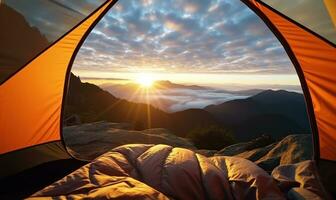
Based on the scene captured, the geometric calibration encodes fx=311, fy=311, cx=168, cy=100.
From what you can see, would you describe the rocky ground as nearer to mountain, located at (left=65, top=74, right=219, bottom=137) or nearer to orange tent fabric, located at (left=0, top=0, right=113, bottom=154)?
orange tent fabric, located at (left=0, top=0, right=113, bottom=154)

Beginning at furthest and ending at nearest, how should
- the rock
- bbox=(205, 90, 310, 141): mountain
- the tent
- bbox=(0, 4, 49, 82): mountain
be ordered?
bbox=(205, 90, 310, 141): mountain, the rock, the tent, bbox=(0, 4, 49, 82): mountain

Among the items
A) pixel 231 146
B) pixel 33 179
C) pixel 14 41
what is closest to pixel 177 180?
pixel 14 41

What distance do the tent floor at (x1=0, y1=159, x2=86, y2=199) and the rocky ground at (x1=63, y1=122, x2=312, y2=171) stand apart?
1.94ft

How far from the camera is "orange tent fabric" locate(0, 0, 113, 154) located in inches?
141

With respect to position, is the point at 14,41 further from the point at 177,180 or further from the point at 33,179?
the point at 177,180

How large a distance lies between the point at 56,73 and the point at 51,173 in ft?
4.73

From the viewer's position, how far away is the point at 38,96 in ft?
14.0

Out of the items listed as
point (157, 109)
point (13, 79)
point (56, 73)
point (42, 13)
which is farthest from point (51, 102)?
point (157, 109)

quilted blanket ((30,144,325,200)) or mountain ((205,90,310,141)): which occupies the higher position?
quilted blanket ((30,144,325,200))

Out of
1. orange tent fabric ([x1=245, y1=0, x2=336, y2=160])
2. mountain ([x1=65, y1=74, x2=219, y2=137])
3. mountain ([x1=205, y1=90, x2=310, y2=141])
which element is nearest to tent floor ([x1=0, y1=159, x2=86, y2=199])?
orange tent fabric ([x1=245, y1=0, x2=336, y2=160])

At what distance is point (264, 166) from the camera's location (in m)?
4.29

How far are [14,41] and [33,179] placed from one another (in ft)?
5.88

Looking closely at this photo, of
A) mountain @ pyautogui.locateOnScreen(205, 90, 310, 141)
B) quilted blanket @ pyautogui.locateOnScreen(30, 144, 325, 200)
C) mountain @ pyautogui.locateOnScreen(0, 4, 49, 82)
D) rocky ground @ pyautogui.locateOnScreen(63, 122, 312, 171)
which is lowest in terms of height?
mountain @ pyautogui.locateOnScreen(205, 90, 310, 141)

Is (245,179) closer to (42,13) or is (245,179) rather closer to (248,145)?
(42,13)
